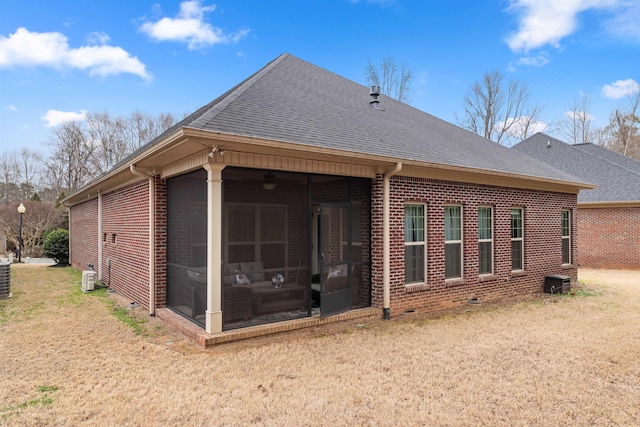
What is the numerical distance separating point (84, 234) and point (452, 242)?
12.8m

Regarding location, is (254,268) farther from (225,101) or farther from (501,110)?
(501,110)

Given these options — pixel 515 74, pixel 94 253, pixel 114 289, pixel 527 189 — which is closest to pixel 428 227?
pixel 527 189

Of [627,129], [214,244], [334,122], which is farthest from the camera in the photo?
[627,129]

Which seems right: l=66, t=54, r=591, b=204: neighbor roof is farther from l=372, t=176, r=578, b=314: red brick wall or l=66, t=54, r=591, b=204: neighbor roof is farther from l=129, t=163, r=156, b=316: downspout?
l=372, t=176, r=578, b=314: red brick wall


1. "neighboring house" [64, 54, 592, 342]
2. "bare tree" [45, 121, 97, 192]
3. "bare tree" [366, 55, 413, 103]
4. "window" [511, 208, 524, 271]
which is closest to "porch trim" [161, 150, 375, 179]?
"neighboring house" [64, 54, 592, 342]

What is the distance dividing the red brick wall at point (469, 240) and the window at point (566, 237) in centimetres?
26

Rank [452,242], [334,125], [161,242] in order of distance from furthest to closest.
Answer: [452,242] → [334,125] → [161,242]

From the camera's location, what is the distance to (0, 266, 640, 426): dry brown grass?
363 cm

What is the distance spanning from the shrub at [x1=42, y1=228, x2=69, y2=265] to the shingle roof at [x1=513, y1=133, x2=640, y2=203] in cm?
2238

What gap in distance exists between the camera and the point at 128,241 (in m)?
8.80

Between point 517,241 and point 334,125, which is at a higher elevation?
point 334,125

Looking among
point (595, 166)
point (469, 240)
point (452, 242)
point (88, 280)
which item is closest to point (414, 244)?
point (452, 242)

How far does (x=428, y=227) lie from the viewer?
7906 millimetres

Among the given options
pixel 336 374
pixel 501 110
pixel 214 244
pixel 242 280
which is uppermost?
pixel 501 110
